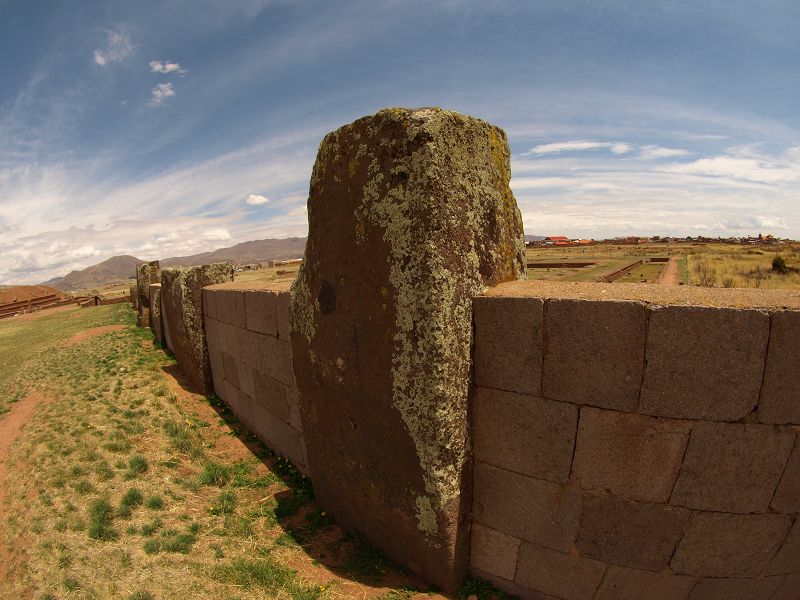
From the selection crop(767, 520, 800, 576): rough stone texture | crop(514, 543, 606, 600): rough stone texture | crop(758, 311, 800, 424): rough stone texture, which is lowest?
crop(514, 543, 606, 600): rough stone texture

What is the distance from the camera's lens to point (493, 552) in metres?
2.99

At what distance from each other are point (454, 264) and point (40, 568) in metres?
3.61

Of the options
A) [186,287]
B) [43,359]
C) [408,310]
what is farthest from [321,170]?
[43,359]

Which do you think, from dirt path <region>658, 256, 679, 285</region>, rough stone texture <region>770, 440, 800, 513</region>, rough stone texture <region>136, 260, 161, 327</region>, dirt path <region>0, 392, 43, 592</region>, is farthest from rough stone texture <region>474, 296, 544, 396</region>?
rough stone texture <region>136, 260, 161, 327</region>

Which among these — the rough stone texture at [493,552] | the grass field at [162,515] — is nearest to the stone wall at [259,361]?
the grass field at [162,515]

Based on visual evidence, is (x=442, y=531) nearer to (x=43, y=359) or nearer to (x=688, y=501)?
(x=688, y=501)

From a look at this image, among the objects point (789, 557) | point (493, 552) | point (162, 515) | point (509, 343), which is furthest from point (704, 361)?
point (162, 515)

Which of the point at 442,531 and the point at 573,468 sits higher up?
the point at 573,468

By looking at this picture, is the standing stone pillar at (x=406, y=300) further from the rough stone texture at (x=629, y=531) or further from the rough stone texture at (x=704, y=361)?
the rough stone texture at (x=704, y=361)

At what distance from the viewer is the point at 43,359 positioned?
8945mm

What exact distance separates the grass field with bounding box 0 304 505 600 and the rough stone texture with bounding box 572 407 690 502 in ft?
4.39

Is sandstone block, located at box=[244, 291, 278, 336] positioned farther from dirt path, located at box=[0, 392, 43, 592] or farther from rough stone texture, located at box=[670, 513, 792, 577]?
rough stone texture, located at box=[670, 513, 792, 577]

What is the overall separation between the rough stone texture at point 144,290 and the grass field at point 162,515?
643 centimetres

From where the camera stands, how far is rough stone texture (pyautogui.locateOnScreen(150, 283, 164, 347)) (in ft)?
31.8
